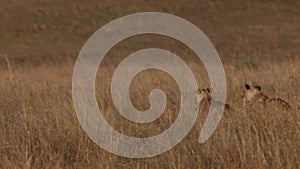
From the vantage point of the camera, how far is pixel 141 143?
5.02 meters

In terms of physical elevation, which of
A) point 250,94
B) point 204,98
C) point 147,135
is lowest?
point 147,135

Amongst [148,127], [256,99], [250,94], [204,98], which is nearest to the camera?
[148,127]

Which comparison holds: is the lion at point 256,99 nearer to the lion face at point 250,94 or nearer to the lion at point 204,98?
the lion face at point 250,94

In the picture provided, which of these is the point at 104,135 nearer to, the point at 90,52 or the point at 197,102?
the point at 197,102

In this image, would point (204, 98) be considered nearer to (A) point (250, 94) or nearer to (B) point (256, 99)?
(A) point (250, 94)

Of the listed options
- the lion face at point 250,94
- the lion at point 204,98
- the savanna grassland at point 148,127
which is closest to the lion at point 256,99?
the lion face at point 250,94

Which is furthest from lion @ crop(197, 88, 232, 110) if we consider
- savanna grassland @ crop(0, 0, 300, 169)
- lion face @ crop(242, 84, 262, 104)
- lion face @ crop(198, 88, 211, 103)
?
lion face @ crop(242, 84, 262, 104)

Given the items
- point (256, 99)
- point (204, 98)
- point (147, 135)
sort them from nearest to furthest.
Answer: point (147, 135), point (256, 99), point (204, 98)

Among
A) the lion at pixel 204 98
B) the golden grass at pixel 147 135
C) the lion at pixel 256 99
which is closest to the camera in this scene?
the golden grass at pixel 147 135

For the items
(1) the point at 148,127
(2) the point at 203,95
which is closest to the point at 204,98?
(2) the point at 203,95

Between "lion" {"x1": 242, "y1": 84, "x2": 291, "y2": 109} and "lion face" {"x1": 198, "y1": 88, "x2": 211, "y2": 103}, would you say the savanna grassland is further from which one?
"lion face" {"x1": 198, "y1": 88, "x2": 211, "y2": 103}

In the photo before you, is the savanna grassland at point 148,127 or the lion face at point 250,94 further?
Answer: the lion face at point 250,94

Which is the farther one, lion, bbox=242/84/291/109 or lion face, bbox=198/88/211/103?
lion face, bbox=198/88/211/103

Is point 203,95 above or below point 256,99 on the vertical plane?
below
